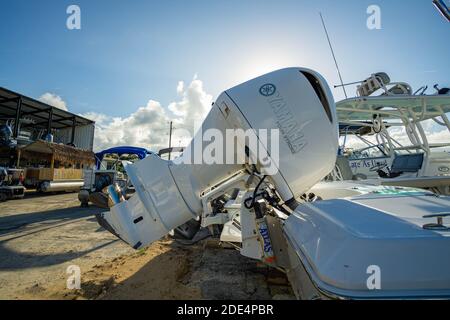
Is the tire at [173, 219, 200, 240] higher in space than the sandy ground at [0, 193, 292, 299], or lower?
higher

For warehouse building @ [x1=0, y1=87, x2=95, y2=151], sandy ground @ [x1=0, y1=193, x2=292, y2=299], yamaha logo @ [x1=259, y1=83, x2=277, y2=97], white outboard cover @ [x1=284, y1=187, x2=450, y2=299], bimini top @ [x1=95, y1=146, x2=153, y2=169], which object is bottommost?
sandy ground @ [x1=0, y1=193, x2=292, y2=299]

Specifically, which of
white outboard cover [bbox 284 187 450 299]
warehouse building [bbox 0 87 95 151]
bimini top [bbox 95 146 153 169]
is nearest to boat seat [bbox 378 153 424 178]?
white outboard cover [bbox 284 187 450 299]

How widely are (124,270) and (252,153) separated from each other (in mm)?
2061

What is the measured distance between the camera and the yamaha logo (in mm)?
1872

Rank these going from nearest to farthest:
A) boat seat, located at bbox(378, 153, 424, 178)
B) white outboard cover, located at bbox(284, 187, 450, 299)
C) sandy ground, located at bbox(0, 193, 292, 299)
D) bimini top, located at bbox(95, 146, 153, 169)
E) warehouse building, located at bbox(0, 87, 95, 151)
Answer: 1. white outboard cover, located at bbox(284, 187, 450, 299)
2. sandy ground, located at bbox(0, 193, 292, 299)
3. boat seat, located at bbox(378, 153, 424, 178)
4. bimini top, located at bbox(95, 146, 153, 169)
5. warehouse building, located at bbox(0, 87, 95, 151)

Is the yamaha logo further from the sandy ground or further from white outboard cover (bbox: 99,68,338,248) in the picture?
the sandy ground

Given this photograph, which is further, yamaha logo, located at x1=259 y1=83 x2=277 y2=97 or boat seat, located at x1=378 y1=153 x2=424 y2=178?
boat seat, located at x1=378 y1=153 x2=424 y2=178

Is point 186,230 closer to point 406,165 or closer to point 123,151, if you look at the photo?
point 406,165

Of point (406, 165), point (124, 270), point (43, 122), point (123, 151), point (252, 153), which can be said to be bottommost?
point (124, 270)

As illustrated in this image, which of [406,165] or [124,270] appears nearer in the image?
[124,270]

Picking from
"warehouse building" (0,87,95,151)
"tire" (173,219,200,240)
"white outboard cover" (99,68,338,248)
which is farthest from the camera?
"warehouse building" (0,87,95,151)

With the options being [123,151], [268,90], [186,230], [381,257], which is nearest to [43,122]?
[123,151]

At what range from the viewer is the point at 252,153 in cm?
182
